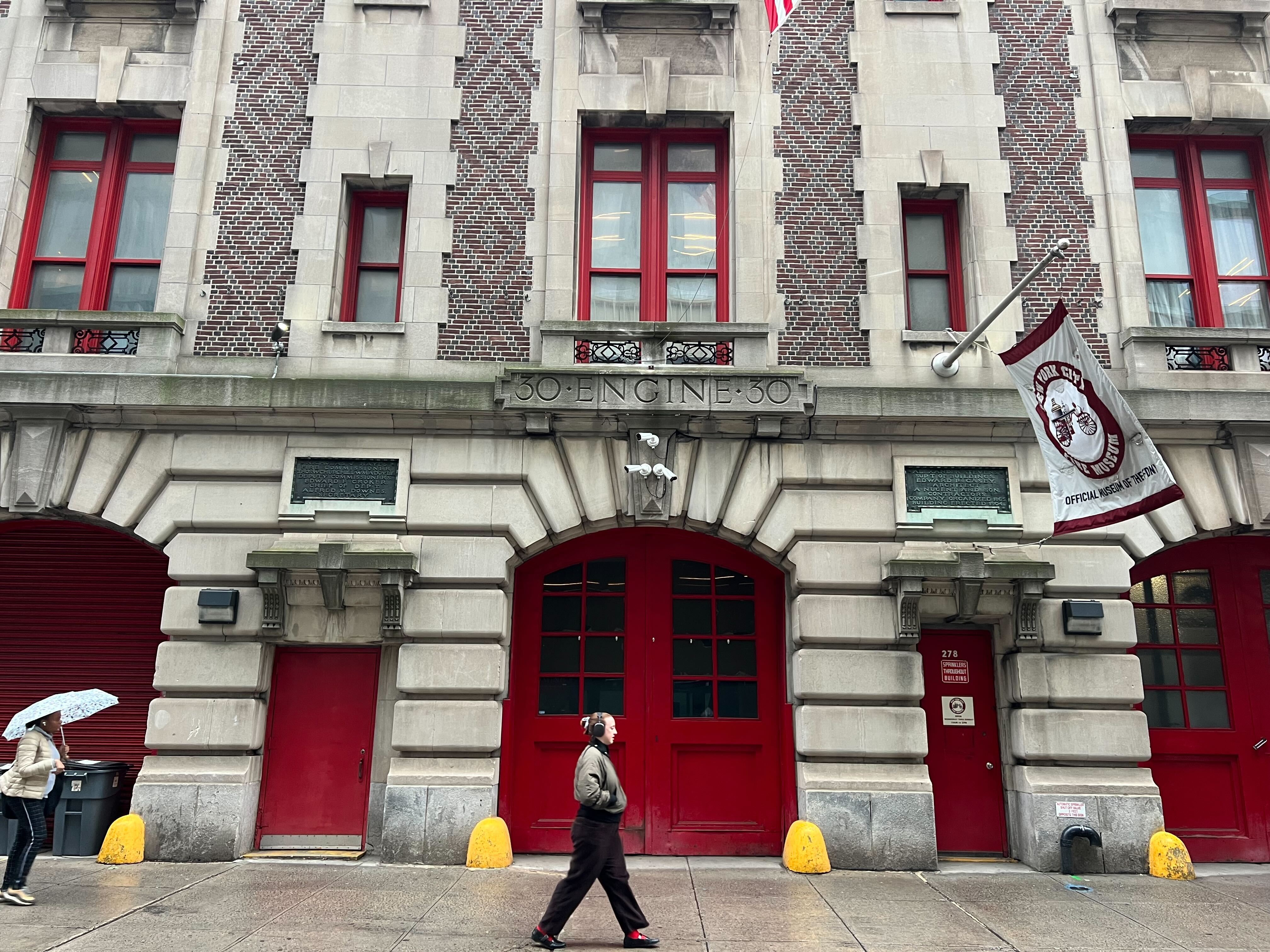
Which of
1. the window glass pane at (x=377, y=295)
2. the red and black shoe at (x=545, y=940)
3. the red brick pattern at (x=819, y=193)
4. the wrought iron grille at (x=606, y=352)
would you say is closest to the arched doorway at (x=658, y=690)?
the wrought iron grille at (x=606, y=352)

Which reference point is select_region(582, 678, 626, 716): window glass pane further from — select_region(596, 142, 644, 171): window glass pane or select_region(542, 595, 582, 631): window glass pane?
select_region(596, 142, 644, 171): window glass pane

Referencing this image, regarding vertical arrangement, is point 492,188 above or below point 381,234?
above

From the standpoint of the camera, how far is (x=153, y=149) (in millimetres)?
12289

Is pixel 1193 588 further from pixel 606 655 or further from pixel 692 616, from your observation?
pixel 606 655

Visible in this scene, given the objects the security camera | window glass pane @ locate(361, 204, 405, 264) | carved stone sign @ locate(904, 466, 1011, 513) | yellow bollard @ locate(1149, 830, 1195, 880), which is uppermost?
window glass pane @ locate(361, 204, 405, 264)

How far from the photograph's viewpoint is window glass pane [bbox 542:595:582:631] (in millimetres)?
11445

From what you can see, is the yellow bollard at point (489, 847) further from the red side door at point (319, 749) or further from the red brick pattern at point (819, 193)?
the red brick pattern at point (819, 193)

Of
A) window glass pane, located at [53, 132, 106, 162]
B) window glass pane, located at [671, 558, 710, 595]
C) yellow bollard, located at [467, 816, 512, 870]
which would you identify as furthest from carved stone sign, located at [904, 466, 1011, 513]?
window glass pane, located at [53, 132, 106, 162]

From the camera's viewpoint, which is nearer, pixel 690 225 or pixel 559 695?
pixel 559 695

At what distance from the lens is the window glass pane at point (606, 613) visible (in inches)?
450

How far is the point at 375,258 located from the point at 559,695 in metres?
6.34

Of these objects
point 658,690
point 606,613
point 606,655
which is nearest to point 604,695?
point 606,655

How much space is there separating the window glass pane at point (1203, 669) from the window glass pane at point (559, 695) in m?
7.83

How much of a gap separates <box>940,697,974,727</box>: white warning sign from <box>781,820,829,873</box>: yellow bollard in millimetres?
2277
